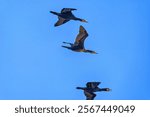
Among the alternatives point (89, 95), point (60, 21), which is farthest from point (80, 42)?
point (89, 95)

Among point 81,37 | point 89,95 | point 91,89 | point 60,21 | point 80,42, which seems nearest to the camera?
point 81,37

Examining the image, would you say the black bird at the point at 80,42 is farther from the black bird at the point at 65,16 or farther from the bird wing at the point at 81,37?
the black bird at the point at 65,16

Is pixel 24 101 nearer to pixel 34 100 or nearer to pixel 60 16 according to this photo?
pixel 34 100

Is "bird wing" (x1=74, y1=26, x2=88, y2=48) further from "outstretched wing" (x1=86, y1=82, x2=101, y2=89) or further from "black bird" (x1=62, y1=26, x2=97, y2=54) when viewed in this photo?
"outstretched wing" (x1=86, y1=82, x2=101, y2=89)

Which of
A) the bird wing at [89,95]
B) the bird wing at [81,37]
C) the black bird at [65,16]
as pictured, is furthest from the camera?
the bird wing at [89,95]

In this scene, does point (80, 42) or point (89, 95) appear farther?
point (89, 95)

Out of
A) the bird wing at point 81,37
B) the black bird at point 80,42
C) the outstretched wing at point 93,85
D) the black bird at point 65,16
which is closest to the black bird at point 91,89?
the outstretched wing at point 93,85

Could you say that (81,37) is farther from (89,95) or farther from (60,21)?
(89,95)

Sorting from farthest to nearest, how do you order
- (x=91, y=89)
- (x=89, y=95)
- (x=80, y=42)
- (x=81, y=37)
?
(x=91, y=89) → (x=89, y=95) → (x=80, y=42) → (x=81, y=37)

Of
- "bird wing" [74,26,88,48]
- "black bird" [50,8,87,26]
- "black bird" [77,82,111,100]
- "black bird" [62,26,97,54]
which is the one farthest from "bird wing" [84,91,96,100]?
"black bird" [50,8,87,26]
